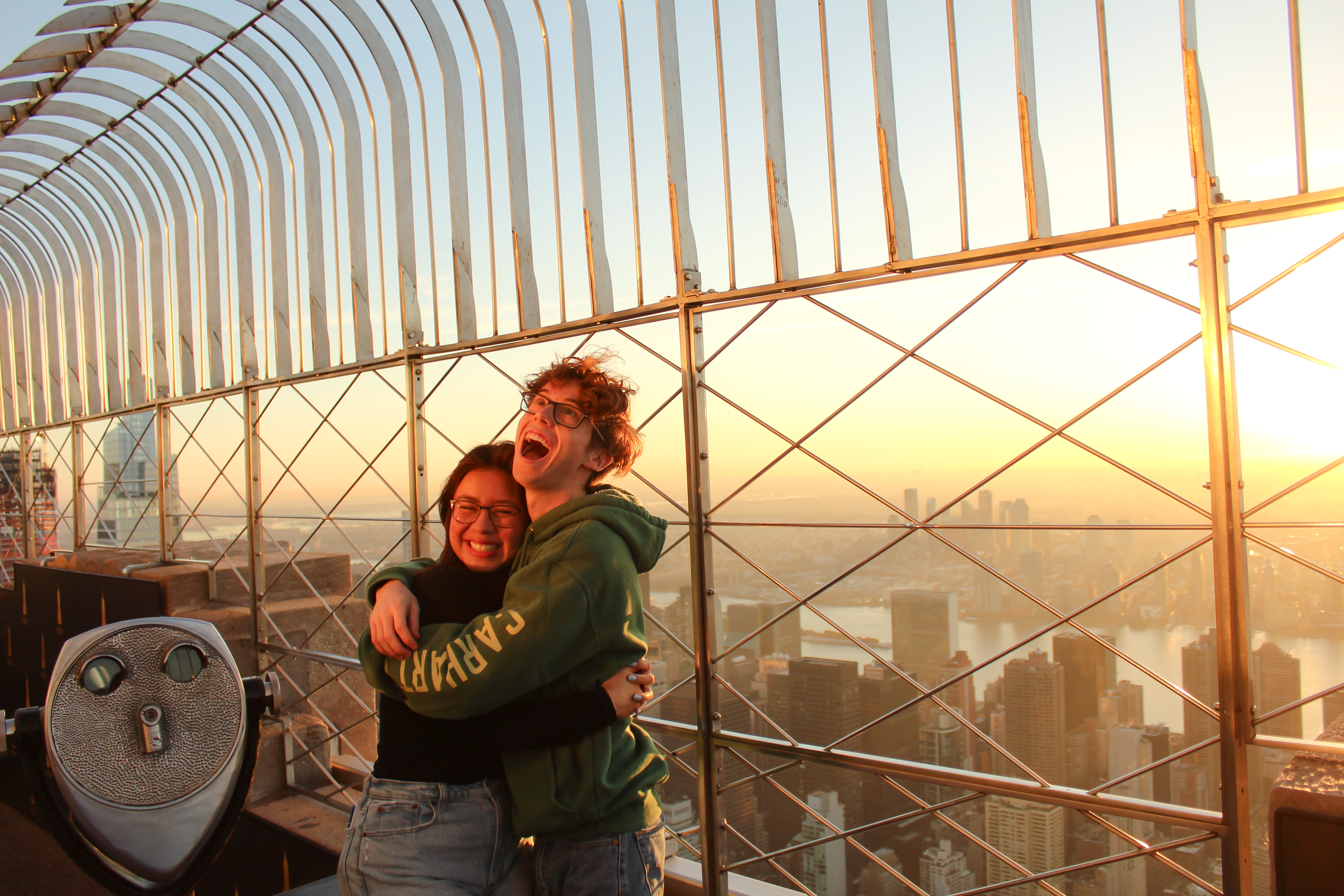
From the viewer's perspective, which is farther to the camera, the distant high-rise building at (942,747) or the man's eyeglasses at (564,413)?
the distant high-rise building at (942,747)

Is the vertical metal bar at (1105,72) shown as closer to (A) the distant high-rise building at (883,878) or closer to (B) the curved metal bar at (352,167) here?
(A) the distant high-rise building at (883,878)

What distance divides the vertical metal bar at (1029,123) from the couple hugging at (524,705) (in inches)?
46.9

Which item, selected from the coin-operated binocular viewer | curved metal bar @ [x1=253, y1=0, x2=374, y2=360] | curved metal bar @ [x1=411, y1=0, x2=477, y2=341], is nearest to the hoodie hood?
the coin-operated binocular viewer

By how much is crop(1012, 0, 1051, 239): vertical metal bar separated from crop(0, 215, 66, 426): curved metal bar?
277 inches

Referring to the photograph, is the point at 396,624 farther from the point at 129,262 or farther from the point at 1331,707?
the point at 129,262

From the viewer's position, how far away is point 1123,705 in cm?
190

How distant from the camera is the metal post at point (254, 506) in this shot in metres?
4.12

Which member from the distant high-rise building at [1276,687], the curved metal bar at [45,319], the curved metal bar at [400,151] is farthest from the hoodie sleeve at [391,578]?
the curved metal bar at [45,319]

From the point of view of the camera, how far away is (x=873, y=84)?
85.1 inches

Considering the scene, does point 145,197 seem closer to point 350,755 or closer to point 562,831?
point 350,755

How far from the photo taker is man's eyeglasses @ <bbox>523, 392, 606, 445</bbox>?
1473mm

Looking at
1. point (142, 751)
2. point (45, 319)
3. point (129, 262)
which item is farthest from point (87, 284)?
point (142, 751)

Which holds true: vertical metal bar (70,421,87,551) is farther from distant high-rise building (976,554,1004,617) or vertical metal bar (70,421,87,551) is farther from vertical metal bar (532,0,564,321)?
distant high-rise building (976,554,1004,617)

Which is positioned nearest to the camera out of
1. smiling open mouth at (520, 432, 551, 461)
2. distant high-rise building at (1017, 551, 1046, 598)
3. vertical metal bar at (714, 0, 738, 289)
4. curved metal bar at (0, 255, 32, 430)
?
smiling open mouth at (520, 432, 551, 461)
